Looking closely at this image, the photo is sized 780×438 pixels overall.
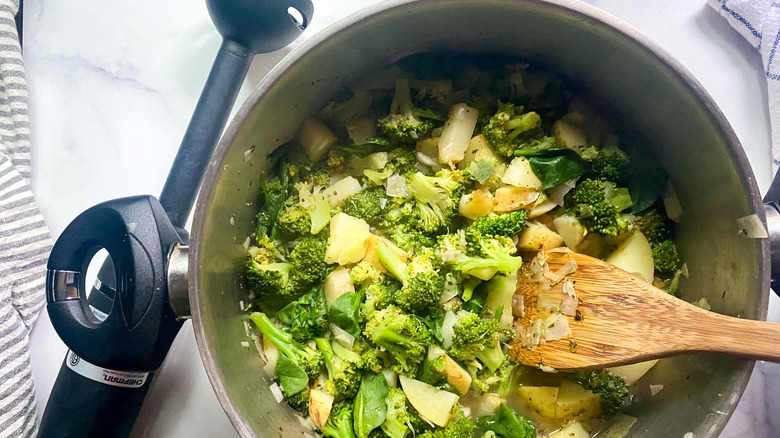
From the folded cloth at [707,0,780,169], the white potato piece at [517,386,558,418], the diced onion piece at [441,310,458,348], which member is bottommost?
the white potato piece at [517,386,558,418]

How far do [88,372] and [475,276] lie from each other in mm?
1025

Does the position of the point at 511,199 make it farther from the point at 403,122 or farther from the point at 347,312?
the point at 347,312

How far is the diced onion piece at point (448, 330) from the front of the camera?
1.39 metres

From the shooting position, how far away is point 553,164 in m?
1.44

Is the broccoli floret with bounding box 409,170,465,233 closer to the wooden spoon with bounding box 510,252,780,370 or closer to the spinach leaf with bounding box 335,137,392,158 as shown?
the spinach leaf with bounding box 335,137,392,158

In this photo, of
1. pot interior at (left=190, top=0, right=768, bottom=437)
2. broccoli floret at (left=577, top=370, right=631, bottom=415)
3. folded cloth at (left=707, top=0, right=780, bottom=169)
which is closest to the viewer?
pot interior at (left=190, top=0, right=768, bottom=437)

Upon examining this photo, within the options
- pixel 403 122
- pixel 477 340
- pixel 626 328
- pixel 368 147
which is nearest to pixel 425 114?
pixel 403 122

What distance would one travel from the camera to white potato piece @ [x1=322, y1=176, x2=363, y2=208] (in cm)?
147

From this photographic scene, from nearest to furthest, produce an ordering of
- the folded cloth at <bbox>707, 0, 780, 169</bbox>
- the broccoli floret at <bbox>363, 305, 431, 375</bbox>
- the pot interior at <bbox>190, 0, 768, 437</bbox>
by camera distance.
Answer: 1. the pot interior at <bbox>190, 0, 768, 437</bbox>
2. the broccoli floret at <bbox>363, 305, 431, 375</bbox>
3. the folded cloth at <bbox>707, 0, 780, 169</bbox>

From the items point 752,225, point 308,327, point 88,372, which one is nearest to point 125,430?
point 88,372

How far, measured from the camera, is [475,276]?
1.39m

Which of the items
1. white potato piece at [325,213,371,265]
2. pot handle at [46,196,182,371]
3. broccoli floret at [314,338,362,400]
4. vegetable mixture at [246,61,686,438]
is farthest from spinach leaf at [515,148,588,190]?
pot handle at [46,196,182,371]

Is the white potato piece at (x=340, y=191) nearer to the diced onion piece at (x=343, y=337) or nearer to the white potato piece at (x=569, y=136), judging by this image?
the diced onion piece at (x=343, y=337)

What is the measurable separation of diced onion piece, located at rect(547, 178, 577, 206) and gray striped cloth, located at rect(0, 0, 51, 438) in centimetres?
146
